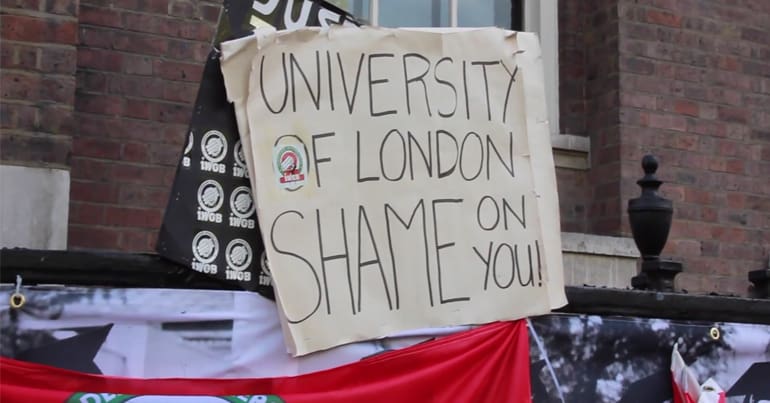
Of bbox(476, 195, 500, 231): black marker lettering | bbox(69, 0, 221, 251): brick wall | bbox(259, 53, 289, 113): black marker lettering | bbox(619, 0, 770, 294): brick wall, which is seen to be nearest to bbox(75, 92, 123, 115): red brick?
bbox(69, 0, 221, 251): brick wall

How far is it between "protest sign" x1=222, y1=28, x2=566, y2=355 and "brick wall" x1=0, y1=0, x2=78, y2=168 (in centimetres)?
82

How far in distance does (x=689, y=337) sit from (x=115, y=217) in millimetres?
2586

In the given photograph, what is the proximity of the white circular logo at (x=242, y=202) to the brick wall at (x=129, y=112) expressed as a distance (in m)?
1.41

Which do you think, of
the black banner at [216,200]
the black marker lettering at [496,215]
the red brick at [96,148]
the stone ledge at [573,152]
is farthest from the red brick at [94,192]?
the stone ledge at [573,152]

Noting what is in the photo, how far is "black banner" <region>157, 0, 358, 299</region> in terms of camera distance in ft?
12.7

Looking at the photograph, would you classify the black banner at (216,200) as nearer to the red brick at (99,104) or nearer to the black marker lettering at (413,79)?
the black marker lettering at (413,79)

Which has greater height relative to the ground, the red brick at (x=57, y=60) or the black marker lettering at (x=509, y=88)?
the red brick at (x=57, y=60)

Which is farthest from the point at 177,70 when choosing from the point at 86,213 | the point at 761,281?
the point at 761,281

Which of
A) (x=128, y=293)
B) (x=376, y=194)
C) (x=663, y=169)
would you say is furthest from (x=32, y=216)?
(x=663, y=169)

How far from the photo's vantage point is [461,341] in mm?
4098

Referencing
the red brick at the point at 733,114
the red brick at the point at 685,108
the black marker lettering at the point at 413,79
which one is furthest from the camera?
the red brick at the point at 733,114

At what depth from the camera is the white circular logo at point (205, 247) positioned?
12.7 ft

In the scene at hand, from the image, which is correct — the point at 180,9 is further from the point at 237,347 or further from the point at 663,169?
the point at 663,169

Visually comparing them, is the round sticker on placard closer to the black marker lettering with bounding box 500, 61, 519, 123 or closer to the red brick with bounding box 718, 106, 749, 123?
the black marker lettering with bounding box 500, 61, 519, 123
